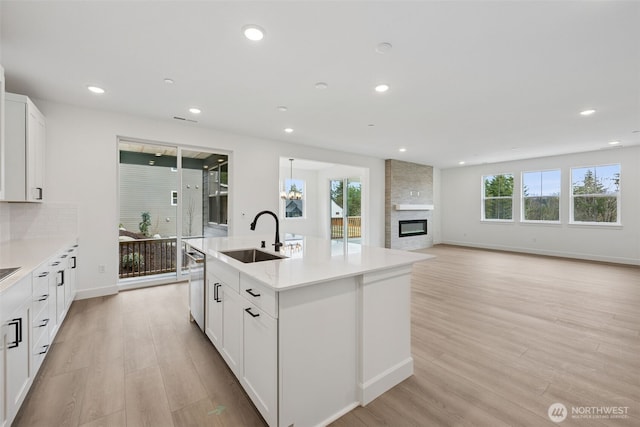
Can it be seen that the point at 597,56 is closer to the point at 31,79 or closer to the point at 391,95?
the point at 391,95

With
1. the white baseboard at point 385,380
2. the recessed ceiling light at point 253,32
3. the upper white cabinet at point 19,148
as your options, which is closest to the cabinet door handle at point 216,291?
the white baseboard at point 385,380

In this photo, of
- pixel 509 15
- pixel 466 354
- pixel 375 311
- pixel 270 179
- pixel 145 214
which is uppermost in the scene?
pixel 509 15

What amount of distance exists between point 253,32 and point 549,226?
8543 millimetres

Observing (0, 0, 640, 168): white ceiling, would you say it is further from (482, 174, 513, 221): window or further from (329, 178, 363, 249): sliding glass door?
(329, 178, 363, 249): sliding glass door

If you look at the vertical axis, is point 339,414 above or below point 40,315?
below

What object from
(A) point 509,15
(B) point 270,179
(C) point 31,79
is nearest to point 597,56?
(A) point 509,15

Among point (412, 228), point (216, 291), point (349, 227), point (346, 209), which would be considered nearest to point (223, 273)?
point (216, 291)

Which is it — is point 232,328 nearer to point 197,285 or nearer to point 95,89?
point 197,285

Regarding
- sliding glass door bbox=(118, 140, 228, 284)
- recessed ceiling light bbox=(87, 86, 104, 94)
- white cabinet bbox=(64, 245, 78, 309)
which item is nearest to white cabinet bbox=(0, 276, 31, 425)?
white cabinet bbox=(64, 245, 78, 309)

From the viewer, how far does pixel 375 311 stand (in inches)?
73.0

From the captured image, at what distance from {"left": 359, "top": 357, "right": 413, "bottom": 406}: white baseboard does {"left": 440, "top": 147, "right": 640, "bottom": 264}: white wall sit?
294 inches

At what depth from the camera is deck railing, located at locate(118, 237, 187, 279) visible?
4.39m

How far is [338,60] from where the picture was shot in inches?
101

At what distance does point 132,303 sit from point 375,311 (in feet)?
11.2
